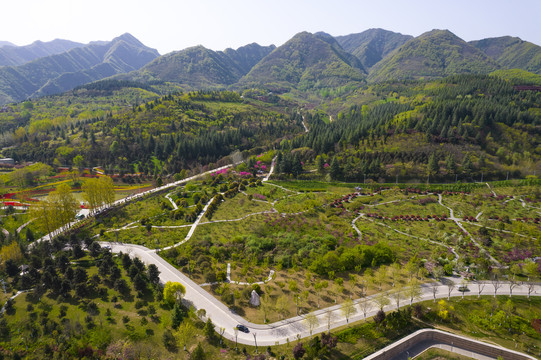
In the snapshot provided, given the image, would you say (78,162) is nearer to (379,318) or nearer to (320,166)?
(320,166)

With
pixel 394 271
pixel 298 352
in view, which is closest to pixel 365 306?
pixel 394 271

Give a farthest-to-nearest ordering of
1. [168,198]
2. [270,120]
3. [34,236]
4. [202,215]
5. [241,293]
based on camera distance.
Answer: [270,120]
[168,198]
[202,215]
[34,236]
[241,293]

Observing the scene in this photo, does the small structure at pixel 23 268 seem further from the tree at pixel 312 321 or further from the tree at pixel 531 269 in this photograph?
the tree at pixel 531 269

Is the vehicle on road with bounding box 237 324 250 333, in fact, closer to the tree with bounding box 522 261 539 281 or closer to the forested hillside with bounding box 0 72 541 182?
the tree with bounding box 522 261 539 281

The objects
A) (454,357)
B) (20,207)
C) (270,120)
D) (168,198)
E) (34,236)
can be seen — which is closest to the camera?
(454,357)

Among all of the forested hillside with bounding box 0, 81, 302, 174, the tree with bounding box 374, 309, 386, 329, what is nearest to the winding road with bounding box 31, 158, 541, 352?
the tree with bounding box 374, 309, 386, 329

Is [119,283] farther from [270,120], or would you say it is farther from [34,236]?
[270,120]

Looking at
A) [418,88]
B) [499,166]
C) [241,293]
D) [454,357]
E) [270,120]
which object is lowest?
[454,357]

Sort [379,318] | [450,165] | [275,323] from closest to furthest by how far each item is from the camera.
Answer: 1. [379,318]
2. [275,323]
3. [450,165]

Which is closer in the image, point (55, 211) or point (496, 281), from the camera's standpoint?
point (496, 281)

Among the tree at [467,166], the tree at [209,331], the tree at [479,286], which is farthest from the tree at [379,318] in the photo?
the tree at [467,166]

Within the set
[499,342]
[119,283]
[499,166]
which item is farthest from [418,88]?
[119,283]
